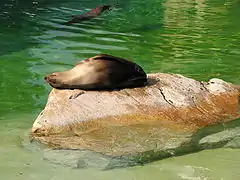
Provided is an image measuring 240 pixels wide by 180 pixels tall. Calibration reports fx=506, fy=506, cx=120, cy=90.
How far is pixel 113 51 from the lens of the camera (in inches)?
374

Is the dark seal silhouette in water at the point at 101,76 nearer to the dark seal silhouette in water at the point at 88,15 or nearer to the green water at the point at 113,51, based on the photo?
the green water at the point at 113,51

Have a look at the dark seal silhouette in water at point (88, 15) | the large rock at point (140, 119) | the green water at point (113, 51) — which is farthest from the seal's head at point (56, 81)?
the dark seal silhouette in water at point (88, 15)

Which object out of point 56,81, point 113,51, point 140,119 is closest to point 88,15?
point 113,51

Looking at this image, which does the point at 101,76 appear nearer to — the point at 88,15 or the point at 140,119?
the point at 140,119

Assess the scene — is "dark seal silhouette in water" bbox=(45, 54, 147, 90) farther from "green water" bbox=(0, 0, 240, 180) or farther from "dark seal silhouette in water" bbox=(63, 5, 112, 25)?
"dark seal silhouette in water" bbox=(63, 5, 112, 25)

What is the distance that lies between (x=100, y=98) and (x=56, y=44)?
4698 millimetres

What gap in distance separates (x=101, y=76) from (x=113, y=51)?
3.66 meters

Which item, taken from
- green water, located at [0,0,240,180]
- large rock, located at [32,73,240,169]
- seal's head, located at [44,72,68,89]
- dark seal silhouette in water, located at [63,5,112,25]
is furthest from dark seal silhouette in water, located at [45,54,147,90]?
dark seal silhouette in water, located at [63,5,112,25]

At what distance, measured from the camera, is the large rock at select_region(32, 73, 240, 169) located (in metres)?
4.87

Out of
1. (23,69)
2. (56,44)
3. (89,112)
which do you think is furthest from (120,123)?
(56,44)

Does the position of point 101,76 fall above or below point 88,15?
above

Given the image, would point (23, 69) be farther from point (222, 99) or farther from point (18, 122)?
point (222, 99)

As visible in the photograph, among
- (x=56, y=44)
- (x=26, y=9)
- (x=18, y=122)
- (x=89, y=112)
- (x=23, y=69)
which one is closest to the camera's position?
(x=89, y=112)

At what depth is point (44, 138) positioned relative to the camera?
5031 millimetres
